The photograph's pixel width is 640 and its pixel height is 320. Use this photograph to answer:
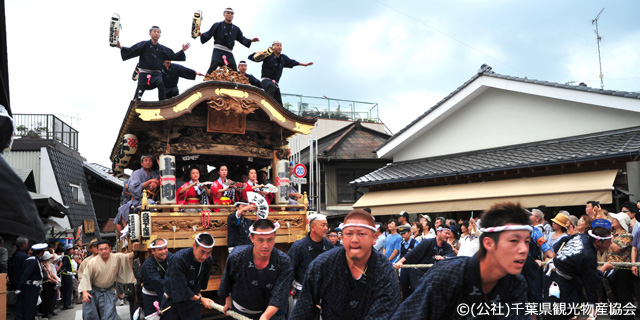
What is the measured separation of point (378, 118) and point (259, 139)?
16.9 m

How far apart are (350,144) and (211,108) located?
1304cm

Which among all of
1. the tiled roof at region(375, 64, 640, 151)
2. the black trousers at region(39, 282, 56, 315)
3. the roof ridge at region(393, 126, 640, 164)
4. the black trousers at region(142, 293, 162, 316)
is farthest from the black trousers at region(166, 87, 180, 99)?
the roof ridge at region(393, 126, 640, 164)

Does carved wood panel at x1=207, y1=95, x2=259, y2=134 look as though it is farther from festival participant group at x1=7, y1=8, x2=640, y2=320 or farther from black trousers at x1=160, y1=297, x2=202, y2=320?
black trousers at x1=160, y1=297, x2=202, y2=320

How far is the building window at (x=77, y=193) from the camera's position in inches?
797

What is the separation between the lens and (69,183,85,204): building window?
797 inches

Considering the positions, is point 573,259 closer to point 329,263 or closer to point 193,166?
point 329,263

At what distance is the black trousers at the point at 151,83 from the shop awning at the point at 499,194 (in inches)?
297

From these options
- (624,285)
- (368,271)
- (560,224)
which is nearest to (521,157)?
(624,285)

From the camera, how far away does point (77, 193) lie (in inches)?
821

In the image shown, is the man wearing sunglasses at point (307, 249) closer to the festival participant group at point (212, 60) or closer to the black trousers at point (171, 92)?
the festival participant group at point (212, 60)

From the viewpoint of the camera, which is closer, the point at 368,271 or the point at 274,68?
the point at 368,271

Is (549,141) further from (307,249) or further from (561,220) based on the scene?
(307,249)

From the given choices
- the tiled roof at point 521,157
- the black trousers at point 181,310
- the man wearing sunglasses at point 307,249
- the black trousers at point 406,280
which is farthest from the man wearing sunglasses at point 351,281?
the tiled roof at point 521,157

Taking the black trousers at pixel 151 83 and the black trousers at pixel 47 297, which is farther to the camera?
the black trousers at pixel 47 297
